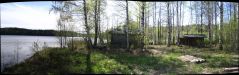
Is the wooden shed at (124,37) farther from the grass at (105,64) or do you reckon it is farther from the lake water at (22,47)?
the lake water at (22,47)

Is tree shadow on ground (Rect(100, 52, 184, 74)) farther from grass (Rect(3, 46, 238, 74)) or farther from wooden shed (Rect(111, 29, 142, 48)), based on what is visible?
wooden shed (Rect(111, 29, 142, 48))

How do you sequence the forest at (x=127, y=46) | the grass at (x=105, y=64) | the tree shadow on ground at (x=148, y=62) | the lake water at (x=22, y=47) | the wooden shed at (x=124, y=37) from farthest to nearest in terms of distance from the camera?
the wooden shed at (x=124, y=37), the tree shadow on ground at (x=148, y=62), the forest at (x=127, y=46), the lake water at (x=22, y=47), the grass at (x=105, y=64)

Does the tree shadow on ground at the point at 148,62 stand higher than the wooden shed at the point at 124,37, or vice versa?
the wooden shed at the point at 124,37

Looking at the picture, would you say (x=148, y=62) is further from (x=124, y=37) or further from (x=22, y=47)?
(x=124, y=37)

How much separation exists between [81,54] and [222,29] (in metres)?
5.20

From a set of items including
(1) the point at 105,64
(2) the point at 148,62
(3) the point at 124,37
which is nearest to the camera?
(1) the point at 105,64

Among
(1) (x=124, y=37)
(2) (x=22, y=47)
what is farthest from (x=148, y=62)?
(1) (x=124, y=37)

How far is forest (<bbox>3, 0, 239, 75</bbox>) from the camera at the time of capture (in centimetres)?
411

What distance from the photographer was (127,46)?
6.19 m

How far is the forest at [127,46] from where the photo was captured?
4113 millimetres

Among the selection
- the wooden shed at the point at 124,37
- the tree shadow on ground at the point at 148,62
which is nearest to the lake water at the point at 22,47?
the tree shadow on ground at the point at 148,62

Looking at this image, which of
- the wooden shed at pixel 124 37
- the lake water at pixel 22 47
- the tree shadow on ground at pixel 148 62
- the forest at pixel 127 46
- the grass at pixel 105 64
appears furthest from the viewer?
the wooden shed at pixel 124 37

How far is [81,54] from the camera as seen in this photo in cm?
446

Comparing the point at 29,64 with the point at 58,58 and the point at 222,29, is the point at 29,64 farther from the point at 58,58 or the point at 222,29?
the point at 222,29
